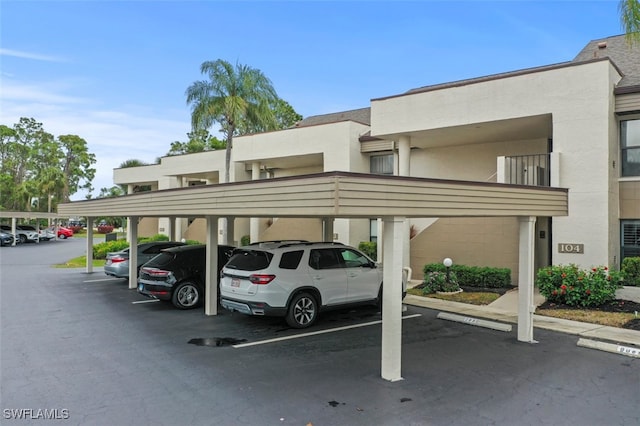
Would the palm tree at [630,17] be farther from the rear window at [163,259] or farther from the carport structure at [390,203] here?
the rear window at [163,259]

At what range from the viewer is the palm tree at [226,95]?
731 inches

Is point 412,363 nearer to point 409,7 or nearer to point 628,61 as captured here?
point 409,7

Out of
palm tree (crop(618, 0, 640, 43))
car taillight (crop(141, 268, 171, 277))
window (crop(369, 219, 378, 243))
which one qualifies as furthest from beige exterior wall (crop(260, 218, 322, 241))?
palm tree (crop(618, 0, 640, 43))

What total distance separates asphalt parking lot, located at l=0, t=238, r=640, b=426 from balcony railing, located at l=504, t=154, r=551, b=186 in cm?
671

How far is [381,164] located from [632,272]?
9909mm

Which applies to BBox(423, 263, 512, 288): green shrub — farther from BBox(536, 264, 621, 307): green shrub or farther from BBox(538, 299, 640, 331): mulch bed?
BBox(538, 299, 640, 331): mulch bed

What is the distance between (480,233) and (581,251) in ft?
10.6

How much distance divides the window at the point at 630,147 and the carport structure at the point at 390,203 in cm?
540

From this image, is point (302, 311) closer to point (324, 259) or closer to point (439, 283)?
point (324, 259)

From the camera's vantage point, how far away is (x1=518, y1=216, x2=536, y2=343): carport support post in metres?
8.03

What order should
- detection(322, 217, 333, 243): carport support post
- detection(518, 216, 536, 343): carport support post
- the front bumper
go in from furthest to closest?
detection(322, 217, 333, 243): carport support post, the front bumper, detection(518, 216, 536, 343): carport support post

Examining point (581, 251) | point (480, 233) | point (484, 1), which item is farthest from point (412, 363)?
point (484, 1)

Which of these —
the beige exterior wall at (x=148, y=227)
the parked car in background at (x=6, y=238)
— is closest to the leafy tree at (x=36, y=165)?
the parked car in background at (x=6, y=238)

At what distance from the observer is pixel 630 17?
9984mm
